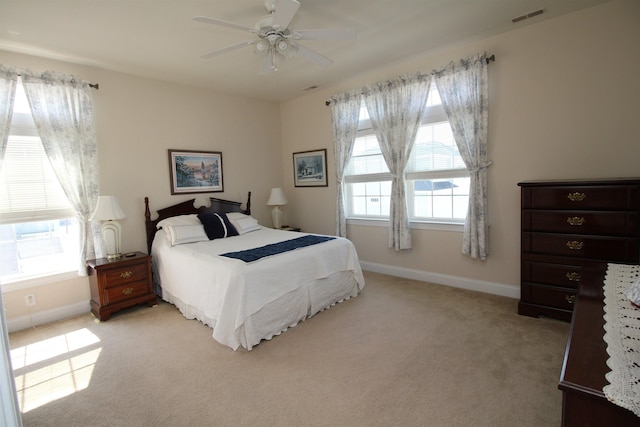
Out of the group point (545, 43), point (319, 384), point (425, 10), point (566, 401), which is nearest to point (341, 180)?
point (425, 10)

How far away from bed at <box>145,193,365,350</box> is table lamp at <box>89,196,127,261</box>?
44 centimetres

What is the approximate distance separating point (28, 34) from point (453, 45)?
4.10 m

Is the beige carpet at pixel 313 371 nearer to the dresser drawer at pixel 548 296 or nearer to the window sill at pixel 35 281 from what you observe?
the dresser drawer at pixel 548 296

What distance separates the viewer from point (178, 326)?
314 cm

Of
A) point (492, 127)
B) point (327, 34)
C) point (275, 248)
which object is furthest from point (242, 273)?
point (492, 127)

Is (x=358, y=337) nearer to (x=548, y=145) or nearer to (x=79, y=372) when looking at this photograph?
(x=79, y=372)

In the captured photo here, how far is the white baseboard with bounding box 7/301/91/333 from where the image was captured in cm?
319

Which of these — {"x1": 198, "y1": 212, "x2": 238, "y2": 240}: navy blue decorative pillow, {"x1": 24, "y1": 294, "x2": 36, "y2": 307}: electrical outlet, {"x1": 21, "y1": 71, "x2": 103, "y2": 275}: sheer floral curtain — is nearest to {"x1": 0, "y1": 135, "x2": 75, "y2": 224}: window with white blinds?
{"x1": 21, "y1": 71, "x2": 103, "y2": 275}: sheer floral curtain

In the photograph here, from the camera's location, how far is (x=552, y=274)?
2.83 meters

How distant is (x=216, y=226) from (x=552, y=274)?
11.9ft

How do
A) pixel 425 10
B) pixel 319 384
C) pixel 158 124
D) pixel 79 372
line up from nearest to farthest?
pixel 319 384
pixel 79 372
pixel 425 10
pixel 158 124

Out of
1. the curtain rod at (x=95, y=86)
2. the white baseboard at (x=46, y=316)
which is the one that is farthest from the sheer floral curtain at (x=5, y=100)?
the white baseboard at (x=46, y=316)

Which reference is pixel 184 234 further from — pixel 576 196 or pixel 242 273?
pixel 576 196

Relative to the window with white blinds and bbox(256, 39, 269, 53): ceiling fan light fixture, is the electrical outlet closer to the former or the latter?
the window with white blinds
